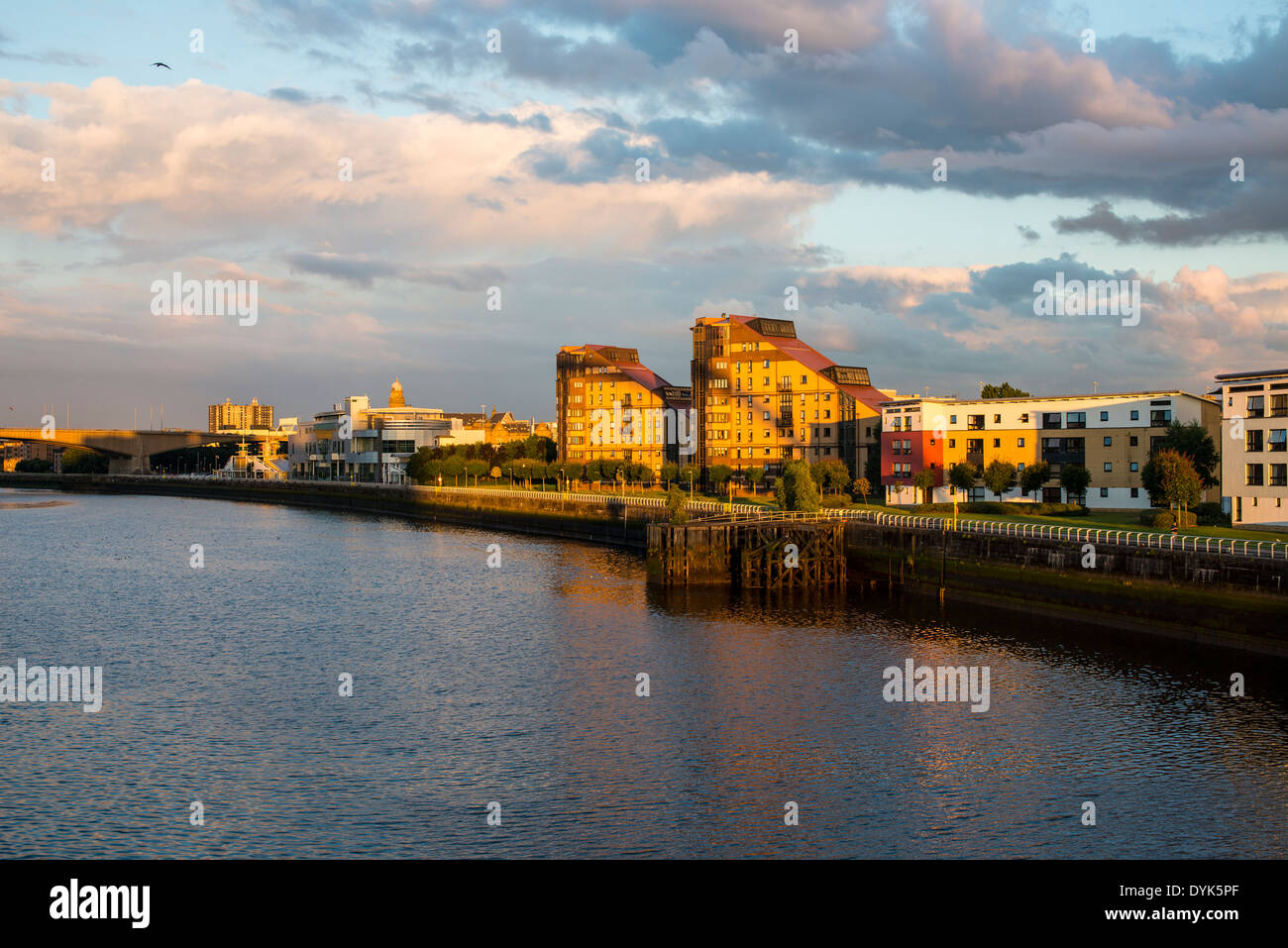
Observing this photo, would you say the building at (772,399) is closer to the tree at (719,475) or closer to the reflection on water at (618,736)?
the tree at (719,475)

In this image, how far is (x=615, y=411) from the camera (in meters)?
174

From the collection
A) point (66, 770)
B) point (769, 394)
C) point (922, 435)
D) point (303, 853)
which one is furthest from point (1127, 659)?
point (769, 394)

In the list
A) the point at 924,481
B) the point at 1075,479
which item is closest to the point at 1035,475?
the point at 1075,479

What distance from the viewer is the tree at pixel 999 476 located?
98750 millimetres

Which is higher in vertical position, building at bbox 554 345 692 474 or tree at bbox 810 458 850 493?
building at bbox 554 345 692 474

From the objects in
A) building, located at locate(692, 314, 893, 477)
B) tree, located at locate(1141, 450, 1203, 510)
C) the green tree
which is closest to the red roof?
building, located at locate(692, 314, 893, 477)

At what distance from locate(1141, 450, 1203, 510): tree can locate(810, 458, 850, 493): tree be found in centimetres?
3736

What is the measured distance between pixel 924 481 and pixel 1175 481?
111 ft

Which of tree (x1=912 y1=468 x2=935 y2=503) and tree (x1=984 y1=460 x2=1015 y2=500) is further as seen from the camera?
tree (x1=912 y1=468 x2=935 y2=503)

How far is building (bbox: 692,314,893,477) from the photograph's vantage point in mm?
136375

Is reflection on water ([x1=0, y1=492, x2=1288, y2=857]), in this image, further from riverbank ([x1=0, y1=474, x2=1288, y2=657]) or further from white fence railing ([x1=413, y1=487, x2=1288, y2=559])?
white fence railing ([x1=413, y1=487, x2=1288, y2=559])

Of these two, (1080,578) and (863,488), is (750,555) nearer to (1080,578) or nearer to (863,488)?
(1080,578)

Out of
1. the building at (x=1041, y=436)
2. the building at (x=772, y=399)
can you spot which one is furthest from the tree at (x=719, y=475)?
the building at (x=1041, y=436)
